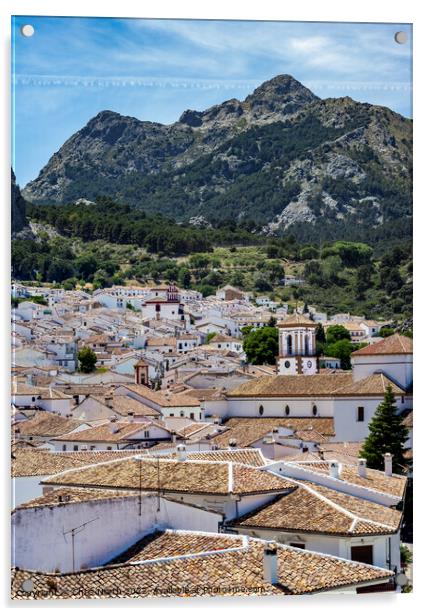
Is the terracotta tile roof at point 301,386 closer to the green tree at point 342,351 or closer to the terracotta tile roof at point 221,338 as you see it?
the green tree at point 342,351

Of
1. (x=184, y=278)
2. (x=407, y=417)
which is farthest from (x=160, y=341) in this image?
(x=407, y=417)

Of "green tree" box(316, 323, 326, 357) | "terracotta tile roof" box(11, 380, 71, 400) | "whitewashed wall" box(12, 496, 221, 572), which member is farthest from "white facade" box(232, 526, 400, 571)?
"green tree" box(316, 323, 326, 357)

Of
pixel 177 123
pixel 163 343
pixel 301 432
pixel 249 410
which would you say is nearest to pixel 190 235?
pixel 177 123

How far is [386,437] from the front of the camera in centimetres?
1566

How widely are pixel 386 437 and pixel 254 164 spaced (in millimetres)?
3512

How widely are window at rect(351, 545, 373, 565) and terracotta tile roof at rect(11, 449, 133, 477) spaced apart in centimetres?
258

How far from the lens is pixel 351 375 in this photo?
22688 millimetres

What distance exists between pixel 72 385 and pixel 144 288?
409 cm

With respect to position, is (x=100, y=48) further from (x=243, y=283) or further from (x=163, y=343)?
(x=163, y=343)

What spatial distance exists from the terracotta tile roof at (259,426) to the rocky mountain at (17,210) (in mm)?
7594

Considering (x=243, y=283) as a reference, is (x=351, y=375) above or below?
below

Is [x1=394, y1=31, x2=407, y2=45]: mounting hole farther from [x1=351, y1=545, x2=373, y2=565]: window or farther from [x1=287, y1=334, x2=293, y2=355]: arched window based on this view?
[x1=287, y1=334, x2=293, y2=355]: arched window

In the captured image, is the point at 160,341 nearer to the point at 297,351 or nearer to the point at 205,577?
the point at 297,351

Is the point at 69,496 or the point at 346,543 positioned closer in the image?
the point at 346,543
